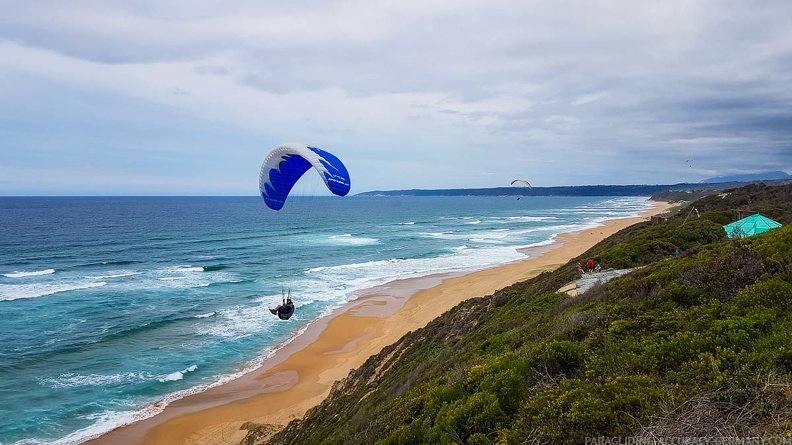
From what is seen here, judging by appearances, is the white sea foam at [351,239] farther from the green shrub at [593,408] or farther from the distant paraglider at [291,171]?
the green shrub at [593,408]

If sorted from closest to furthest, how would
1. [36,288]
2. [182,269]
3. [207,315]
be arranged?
[207,315] < [36,288] < [182,269]

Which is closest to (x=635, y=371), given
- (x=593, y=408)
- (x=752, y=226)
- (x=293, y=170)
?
(x=593, y=408)

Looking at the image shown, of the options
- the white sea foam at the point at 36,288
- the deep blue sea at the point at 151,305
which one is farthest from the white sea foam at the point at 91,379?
the white sea foam at the point at 36,288

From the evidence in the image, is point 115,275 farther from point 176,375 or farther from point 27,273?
point 176,375

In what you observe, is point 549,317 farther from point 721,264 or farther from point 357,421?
point 357,421

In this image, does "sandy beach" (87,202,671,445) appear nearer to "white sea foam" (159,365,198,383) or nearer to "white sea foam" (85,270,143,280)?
"white sea foam" (159,365,198,383)

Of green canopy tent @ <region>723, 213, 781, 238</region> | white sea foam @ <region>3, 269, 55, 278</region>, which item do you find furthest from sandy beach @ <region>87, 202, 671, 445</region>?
white sea foam @ <region>3, 269, 55, 278</region>

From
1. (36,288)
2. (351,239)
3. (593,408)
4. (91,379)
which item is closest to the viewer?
(593,408)
